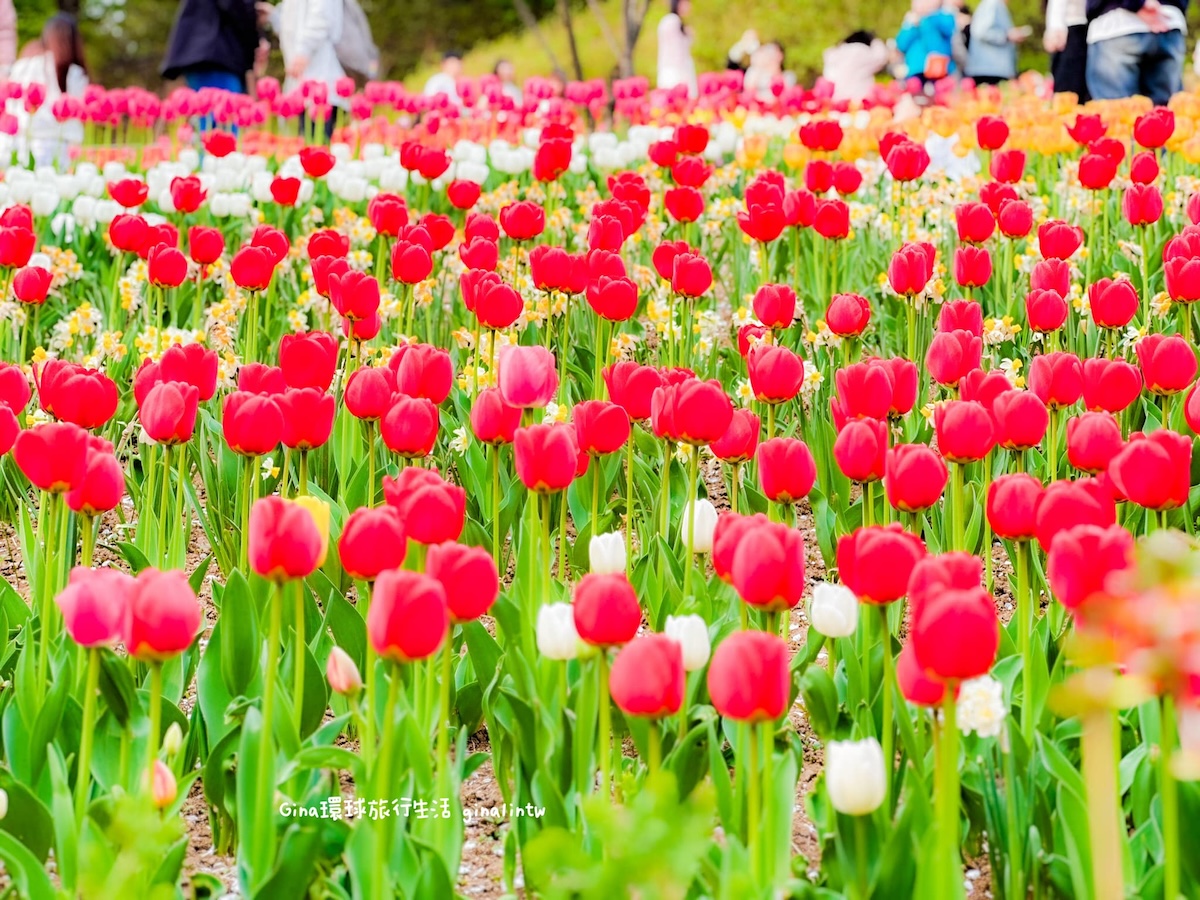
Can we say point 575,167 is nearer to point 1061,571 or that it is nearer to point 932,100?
point 1061,571

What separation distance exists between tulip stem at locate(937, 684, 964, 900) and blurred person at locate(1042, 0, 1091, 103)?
947cm

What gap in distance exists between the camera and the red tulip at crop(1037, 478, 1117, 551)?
187 cm

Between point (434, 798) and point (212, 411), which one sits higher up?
point (212, 411)

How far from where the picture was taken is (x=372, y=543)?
1.86 meters

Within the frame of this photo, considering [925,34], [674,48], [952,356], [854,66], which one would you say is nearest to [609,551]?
[952,356]

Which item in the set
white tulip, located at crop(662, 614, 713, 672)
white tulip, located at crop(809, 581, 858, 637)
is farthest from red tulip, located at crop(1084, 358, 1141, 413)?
white tulip, located at crop(662, 614, 713, 672)

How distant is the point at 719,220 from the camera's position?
20.0ft

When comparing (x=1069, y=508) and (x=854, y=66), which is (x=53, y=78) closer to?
(x=854, y=66)

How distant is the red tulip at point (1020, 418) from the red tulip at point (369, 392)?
43.7 inches

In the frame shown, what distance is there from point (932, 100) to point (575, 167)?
740cm

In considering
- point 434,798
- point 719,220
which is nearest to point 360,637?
point 434,798

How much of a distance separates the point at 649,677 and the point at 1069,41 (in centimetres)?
1070

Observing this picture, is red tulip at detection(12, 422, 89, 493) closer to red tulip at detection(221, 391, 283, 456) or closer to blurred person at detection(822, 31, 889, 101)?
red tulip at detection(221, 391, 283, 456)

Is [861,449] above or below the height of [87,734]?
above
